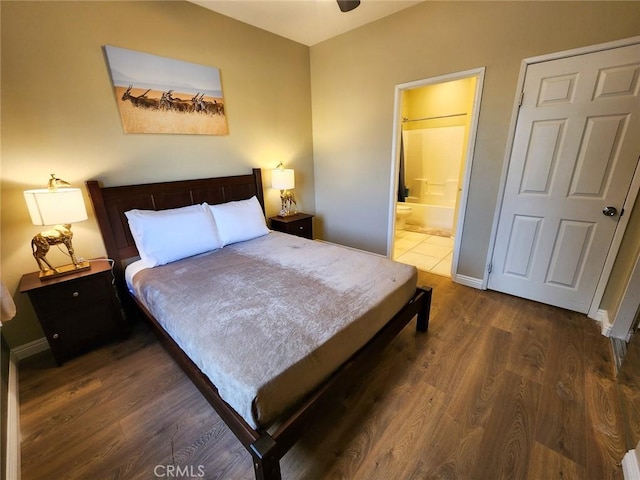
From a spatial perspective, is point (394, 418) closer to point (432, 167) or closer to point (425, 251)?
point (425, 251)

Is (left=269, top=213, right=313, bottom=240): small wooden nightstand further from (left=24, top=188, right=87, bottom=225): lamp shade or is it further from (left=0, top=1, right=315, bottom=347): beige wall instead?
(left=24, top=188, right=87, bottom=225): lamp shade

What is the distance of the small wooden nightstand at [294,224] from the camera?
3295 mm

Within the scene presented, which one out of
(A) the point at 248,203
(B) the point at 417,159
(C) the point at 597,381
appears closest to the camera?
(C) the point at 597,381

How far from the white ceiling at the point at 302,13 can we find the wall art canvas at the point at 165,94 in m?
0.60

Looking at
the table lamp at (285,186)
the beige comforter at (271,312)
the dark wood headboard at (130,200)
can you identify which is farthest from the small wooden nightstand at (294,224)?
the beige comforter at (271,312)

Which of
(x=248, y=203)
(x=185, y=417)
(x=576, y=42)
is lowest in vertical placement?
(x=185, y=417)

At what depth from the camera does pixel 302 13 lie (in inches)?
106

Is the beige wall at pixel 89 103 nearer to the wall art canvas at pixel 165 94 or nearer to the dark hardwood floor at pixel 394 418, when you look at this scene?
the wall art canvas at pixel 165 94

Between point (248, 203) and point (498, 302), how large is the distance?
8.82 ft

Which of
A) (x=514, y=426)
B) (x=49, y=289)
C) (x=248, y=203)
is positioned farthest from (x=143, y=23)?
(x=514, y=426)

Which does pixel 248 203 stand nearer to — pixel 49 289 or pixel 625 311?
pixel 49 289

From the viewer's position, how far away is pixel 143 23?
2.19m

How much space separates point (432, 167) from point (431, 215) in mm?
994

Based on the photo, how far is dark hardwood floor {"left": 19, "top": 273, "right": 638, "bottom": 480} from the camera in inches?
49.1
